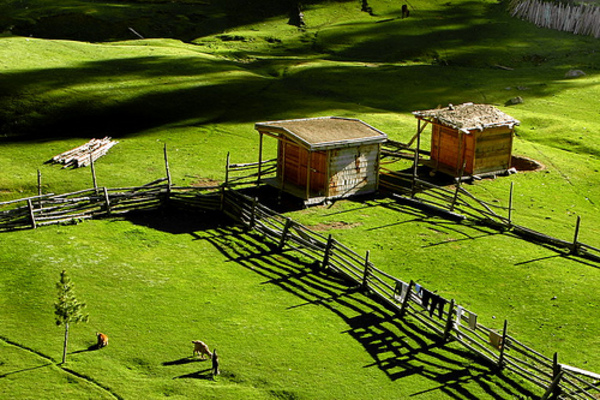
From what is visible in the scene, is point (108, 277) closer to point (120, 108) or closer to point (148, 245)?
point (148, 245)

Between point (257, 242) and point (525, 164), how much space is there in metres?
16.6

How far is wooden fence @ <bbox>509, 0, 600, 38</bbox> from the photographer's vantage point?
210ft

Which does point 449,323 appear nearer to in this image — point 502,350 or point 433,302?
point 433,302

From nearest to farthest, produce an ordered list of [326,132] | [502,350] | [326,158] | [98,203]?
[502,350], [98,203], [326,158], [326,132]

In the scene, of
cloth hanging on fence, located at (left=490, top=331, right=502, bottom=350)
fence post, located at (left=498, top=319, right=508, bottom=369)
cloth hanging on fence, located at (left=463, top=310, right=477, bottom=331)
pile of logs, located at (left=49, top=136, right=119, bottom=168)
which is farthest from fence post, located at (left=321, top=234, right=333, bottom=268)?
pile of logs, located at (left=49, top=136, right=119, bottom=168)

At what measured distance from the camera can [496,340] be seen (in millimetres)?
17828

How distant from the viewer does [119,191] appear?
28422 mm

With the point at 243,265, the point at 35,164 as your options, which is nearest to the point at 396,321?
the point at 243,265

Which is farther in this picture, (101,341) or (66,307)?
(101,341)

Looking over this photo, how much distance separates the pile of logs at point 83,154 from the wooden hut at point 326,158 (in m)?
8.17

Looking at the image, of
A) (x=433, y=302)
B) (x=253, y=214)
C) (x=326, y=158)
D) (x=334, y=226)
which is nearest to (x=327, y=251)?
(x=334, y=226)

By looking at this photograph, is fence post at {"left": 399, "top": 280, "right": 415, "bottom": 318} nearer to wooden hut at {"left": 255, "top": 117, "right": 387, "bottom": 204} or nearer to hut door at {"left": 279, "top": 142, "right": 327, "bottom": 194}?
wooden hut at {"left": 255, "top": 117, "right": 387, "bottom": 204}

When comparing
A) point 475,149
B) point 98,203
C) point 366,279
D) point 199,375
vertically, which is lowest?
point 199,375

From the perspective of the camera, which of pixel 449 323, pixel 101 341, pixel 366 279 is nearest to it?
pixel 101 341
